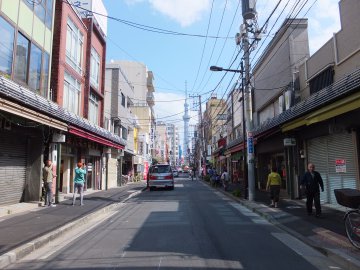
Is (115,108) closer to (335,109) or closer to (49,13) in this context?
(49,13)

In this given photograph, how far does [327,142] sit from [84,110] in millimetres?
14770

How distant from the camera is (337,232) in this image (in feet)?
31.6

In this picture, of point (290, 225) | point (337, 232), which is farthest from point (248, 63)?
point (337, 232)

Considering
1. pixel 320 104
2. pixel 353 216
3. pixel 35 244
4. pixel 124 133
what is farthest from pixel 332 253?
pixel 124 133

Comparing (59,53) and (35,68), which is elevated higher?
(59,53)

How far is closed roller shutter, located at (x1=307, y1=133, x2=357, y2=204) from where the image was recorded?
45.4ft

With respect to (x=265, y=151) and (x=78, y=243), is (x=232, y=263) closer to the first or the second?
(x=78, y=243)

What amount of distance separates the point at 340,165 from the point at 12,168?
40.8 ft

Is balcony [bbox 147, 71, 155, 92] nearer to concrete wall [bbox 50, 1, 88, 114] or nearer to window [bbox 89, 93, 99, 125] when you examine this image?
window [bbox 89, 93, 99, 125]

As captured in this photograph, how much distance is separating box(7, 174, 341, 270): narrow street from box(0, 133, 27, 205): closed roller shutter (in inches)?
182

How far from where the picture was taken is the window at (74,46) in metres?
21.2

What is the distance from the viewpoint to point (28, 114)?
12.5m

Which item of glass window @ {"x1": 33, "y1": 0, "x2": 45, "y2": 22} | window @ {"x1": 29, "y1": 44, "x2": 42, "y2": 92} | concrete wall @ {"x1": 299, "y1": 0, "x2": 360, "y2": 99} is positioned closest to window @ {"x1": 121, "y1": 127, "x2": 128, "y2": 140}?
window @ {"x1": 29, "y1": 44, "x2": 42, "y2": 92}

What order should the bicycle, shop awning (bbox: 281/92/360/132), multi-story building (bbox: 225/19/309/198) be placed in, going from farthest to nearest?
multi-story building (bbox: 225/19/309/198)
shop awning (bbox: 281/92/360/132)
the bicycle
